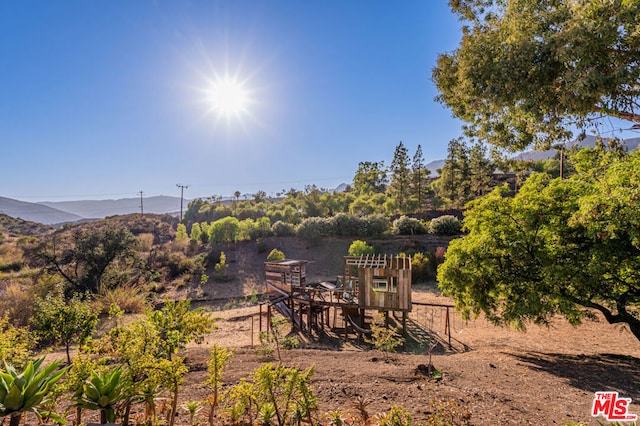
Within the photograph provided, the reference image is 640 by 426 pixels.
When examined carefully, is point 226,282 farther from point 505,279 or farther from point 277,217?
point 505,279

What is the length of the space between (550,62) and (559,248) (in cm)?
382

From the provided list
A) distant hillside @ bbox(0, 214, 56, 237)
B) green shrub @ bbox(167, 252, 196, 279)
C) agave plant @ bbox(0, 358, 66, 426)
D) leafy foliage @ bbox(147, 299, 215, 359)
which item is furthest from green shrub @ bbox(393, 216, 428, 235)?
distant hillside @ bbox(0, 214, 56, 237)

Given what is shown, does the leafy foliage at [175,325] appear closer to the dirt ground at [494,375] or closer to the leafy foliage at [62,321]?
the dirt ground at [494,375]

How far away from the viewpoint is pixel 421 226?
2634 cm

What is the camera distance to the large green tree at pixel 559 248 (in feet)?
17.9

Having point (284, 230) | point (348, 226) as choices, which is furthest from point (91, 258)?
point (348, 226)

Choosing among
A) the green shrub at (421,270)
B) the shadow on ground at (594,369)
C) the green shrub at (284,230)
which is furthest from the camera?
Answer: the green shrub at (284,230)

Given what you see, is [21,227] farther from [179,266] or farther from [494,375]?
[494,375]

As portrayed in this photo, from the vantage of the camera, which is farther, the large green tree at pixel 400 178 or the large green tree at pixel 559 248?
the large green tree at pixel 400 178

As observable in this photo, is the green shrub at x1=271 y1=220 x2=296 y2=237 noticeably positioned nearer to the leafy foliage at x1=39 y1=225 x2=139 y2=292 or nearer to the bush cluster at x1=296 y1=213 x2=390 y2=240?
the bush cluster at x1=296 y1=213 x2=390 y2=240

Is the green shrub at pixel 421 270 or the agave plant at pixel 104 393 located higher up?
the agave plant at pixel 104 393

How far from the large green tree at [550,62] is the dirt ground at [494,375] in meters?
4.90

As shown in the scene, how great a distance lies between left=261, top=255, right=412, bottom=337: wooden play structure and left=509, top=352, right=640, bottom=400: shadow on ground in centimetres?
376

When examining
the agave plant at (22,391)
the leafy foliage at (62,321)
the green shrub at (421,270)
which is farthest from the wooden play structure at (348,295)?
the agave plant at (22,391)
